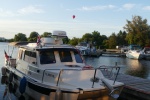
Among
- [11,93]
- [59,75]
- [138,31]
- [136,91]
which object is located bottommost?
[11,93]

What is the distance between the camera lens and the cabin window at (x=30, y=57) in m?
13.2

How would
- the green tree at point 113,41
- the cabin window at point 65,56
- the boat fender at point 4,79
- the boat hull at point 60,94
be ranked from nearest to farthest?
1. the boat hull at point 60,94
2. the cabin window at point 65,56
3. the boat fender at point 4,79
4. the green tree at point 113,41

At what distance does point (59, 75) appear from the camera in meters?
10.6

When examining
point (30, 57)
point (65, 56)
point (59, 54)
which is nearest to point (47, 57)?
point (59, 54)

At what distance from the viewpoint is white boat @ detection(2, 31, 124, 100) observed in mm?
10273

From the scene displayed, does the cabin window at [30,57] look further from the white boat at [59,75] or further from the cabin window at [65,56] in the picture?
the cabin window at [65,56]

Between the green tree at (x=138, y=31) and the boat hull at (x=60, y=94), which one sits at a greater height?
the green tree at (x=138, y=31)

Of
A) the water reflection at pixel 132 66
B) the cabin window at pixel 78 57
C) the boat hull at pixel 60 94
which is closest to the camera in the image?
the boat hull at pixel 60 94

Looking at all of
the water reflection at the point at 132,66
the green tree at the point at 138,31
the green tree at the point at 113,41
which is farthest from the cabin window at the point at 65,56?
the green tree at the point at 113,41

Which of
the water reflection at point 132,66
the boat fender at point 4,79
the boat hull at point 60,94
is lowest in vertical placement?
the water reflection at point 132,66

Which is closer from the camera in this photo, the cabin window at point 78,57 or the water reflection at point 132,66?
the cabin window at point 78,57

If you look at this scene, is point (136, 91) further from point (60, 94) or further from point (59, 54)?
point (60, 94)

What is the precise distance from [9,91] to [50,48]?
617 cm

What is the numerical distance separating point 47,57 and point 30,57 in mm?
1612
